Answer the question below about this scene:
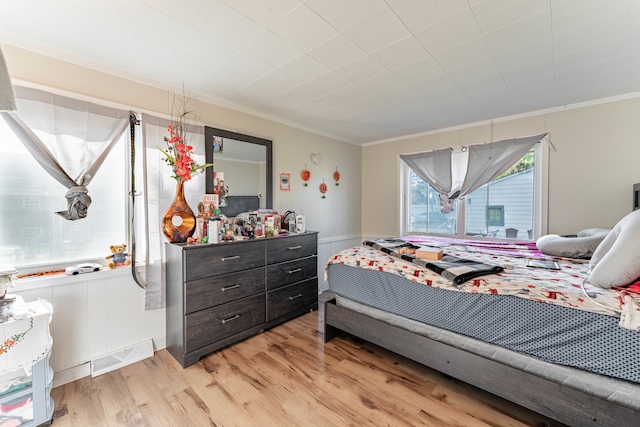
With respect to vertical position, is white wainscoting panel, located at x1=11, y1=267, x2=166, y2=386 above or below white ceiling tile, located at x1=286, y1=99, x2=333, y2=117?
below

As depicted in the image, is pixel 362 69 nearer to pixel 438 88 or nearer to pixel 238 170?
pixel 438 88

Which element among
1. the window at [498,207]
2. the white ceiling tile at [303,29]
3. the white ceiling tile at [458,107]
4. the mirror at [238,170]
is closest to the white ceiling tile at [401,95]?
the white ceiling tile at [458,107]

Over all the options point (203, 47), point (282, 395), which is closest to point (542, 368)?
point (282, 395)

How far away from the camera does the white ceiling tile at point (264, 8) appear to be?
56.4 inches

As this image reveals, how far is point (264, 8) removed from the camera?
1.48m

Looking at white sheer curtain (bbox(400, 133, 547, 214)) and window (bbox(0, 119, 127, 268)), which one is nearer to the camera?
window (bbox(0, 119, 127, 268))

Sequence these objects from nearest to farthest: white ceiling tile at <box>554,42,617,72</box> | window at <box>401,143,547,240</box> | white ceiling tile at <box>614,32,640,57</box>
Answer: white ceiling tile at <box>614,32,640,57</box> < white ceiling tile at <box>554,42,617,72</box> < window at <box>401,143,547,240</box>

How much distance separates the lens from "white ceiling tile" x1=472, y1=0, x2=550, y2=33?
4.70ft

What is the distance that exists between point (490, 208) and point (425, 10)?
2763mm

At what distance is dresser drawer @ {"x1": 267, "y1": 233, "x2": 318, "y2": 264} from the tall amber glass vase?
74 centimetres

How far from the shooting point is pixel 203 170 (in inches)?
103

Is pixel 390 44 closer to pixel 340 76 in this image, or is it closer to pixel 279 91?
pixel 340 76

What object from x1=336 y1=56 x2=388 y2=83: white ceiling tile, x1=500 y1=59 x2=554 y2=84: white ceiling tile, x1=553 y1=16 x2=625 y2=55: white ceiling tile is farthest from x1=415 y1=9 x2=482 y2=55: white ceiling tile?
x1=500 y1=59 x2=554 y2=84: white ceiling tile

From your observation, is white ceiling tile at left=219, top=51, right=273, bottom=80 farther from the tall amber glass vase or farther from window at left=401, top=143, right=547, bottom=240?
window at left=401, top=143, right=547, bottom=240
